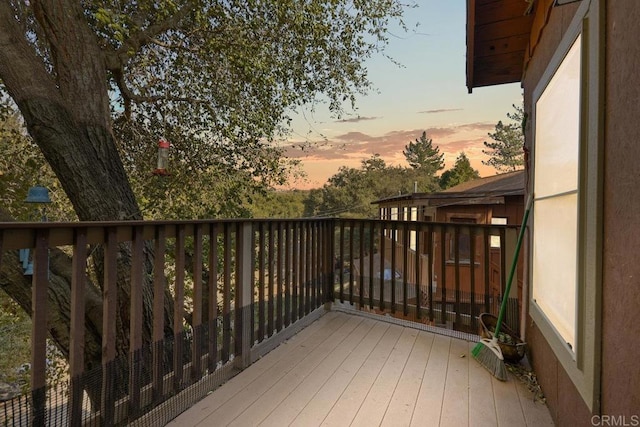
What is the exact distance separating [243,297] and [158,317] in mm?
678

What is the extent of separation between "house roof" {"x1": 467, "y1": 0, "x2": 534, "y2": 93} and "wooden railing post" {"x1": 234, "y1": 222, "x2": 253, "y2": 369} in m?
2.59

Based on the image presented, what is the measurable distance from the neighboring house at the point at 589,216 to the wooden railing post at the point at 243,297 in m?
1.84

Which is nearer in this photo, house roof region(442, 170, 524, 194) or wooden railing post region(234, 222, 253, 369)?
wooden railing post region(234, 222, 253, 369)

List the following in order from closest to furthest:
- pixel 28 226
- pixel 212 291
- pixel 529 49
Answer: pixel 28 226 < pixel 212 291 < pixel 529 49

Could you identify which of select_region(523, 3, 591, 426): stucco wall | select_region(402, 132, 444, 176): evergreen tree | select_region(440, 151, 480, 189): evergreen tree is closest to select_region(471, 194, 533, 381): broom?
select_region(523, 3, 591, 426): stucco wall

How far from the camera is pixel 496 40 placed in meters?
3.03

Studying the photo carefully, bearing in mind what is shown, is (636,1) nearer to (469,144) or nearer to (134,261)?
(134,261)

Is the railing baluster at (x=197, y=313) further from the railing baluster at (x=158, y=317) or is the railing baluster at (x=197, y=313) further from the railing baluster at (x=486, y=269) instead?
the railing baluster at (x=486, y=269)

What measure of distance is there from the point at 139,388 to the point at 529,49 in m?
3.72

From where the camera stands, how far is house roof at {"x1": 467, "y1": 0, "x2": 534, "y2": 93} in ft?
8.76

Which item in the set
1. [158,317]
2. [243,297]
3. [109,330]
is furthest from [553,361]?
[109,330]

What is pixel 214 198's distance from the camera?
552 centimetres

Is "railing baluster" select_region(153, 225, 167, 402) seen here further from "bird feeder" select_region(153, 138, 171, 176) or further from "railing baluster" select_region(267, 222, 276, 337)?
"bird feeder" select_region(153, 138, 171, 176)

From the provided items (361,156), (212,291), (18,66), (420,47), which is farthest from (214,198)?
(361,156)
